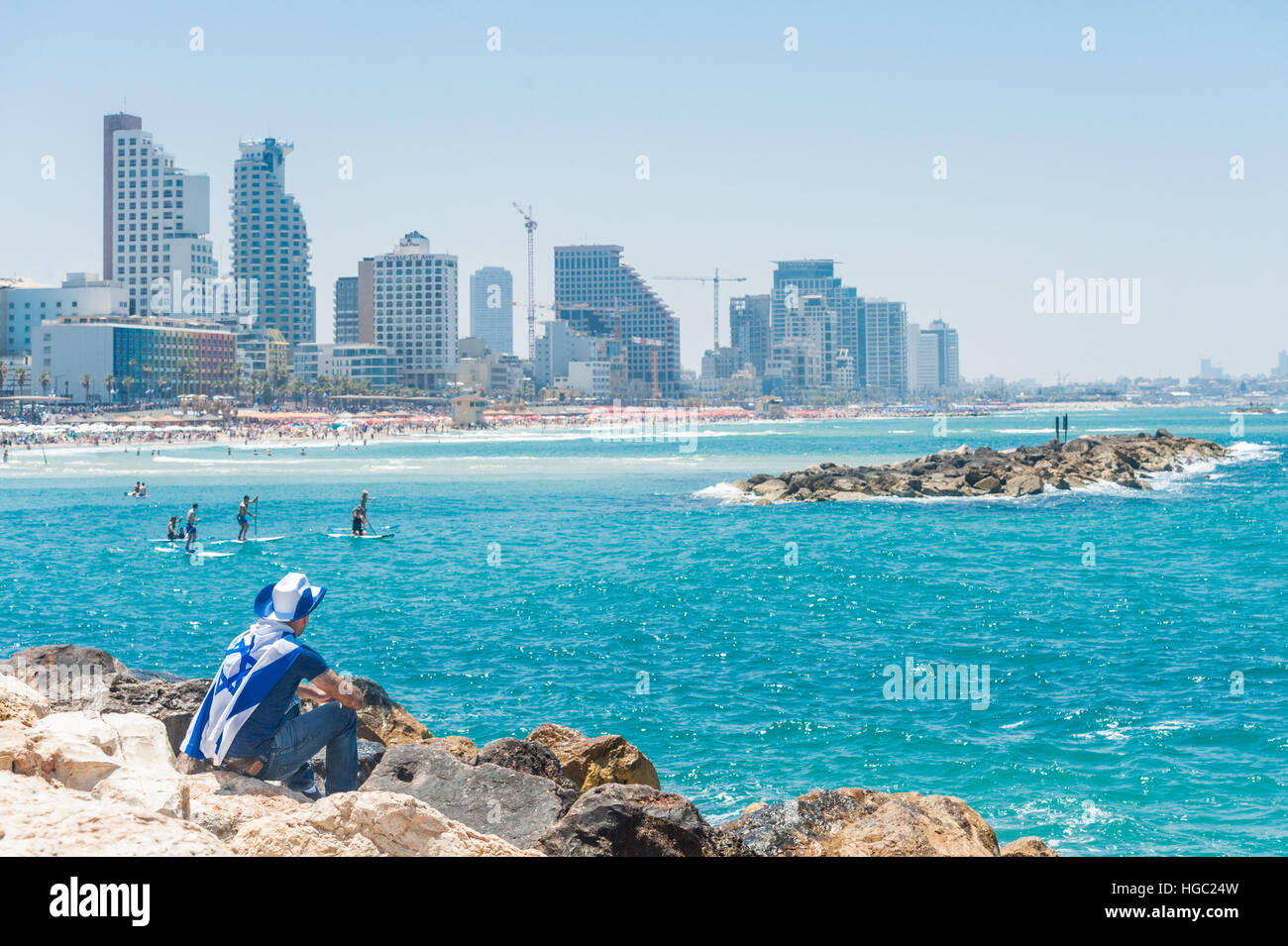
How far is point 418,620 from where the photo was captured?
27.1 m

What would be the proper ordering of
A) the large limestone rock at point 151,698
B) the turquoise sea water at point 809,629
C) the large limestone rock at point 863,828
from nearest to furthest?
1. the large limestone rock at point 863,828
2. the large limestone rock at point 151,698
3. the turquoise sea water at point 809,629

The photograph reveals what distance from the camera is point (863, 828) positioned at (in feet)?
28.5

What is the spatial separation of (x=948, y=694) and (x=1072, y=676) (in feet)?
8.89

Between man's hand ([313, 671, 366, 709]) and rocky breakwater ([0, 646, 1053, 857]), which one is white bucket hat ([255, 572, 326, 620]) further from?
rocky breakwater ([0, 646, 1053, 857])

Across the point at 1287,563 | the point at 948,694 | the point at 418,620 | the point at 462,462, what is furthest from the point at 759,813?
the point at 462,462

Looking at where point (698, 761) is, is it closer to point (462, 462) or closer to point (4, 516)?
point (4, 516)

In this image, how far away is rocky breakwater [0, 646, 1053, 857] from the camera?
5.68 meters

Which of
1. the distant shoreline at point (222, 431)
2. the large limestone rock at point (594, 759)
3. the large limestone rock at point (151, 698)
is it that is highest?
the distant shoreline at point (222, 431)

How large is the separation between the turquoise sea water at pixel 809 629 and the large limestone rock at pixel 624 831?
216 inches

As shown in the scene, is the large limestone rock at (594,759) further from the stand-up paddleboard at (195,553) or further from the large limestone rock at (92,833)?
the stand-up paddleboard at (195,553)

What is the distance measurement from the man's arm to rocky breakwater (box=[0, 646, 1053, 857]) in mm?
678

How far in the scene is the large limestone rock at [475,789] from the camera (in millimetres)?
8867

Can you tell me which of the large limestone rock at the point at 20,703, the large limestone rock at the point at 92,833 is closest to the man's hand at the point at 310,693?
the large limestone rock at the point at 92,833

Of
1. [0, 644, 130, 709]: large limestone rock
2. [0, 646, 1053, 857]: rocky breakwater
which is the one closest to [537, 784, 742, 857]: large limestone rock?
[0, 646, 1053, 857]: rocky breakwater
